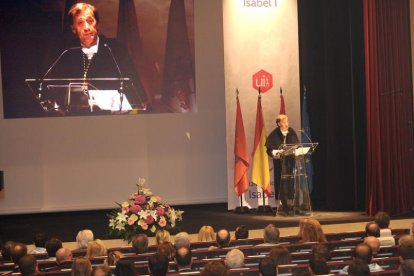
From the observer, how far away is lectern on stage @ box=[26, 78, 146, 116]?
11969 millimetres

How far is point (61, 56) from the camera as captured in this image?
12.0 m

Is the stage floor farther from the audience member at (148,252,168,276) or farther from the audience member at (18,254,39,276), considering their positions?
the audience member at (148,252,168,276)

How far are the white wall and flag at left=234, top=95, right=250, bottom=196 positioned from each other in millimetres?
1136

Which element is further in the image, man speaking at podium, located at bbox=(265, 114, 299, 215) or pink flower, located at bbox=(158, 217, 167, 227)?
man speaking at podium, located at bbox=(265, 114, 299, 215)

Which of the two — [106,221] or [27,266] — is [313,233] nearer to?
[27,266]

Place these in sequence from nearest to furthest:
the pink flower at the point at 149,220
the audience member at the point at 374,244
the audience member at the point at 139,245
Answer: the audience member at the point at 374,244 → the audience member at the point at 139,245 → the pink flower at the point at 149,220

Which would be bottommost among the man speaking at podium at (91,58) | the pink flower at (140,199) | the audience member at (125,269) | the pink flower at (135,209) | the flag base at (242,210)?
the flag base at (242,210)

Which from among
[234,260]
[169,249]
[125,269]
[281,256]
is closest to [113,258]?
[169,249]

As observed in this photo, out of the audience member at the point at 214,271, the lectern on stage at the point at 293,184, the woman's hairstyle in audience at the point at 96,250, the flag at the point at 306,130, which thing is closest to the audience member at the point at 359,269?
the audience member at the point at 214,271

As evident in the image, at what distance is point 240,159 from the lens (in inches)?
447

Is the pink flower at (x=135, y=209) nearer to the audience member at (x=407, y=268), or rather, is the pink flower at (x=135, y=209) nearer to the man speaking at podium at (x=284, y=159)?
the man speaking at podium at (x=284, y=159)

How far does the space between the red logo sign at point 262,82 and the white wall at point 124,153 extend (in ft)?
3.69

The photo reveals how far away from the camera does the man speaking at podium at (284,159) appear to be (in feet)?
34.3

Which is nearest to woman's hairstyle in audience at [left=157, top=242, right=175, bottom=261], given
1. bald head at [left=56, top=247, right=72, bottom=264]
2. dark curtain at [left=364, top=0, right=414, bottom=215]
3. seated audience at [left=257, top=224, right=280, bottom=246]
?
bald head at [left=56, top=247, right=72, bottom=264]
